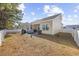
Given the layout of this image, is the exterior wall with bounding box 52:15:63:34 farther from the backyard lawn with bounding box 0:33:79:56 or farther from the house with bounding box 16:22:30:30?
the house with bounding box 16:22:30:30

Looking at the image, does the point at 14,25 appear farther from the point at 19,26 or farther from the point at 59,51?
the point at 59,51

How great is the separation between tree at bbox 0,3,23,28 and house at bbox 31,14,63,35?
271 millimetres

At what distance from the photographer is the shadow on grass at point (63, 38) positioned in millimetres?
3436

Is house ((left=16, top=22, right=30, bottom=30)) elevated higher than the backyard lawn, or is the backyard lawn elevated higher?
house ((left=16, top=22, right=30, bottom=30))

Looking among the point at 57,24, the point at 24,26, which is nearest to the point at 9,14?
the point at 24,26

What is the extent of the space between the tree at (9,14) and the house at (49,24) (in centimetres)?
27

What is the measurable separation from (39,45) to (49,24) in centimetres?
36

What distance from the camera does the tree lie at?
11.3 ft

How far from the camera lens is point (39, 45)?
3453mm

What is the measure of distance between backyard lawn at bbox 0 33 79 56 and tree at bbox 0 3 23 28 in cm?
19

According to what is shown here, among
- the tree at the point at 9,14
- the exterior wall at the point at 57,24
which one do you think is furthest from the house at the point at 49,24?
the tree at the point at 9,14

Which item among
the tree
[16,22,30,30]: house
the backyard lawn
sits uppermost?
the tree

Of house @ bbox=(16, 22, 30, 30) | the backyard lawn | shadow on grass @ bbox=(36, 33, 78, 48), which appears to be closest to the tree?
house @ bbox=(16, 22, 30, 30)

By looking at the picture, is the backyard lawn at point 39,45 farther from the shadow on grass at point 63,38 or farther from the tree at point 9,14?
the tree at point 9,14
